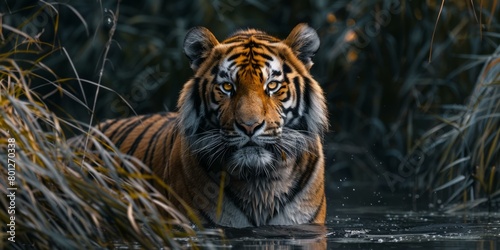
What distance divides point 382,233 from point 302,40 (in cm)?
105

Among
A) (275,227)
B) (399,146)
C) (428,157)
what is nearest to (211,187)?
(275,227)

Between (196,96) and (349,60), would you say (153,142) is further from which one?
(349,60)

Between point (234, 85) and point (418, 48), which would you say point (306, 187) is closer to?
point (234, 85)

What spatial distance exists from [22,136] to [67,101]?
21.2 feet

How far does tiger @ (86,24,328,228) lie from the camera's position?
533 centimetres

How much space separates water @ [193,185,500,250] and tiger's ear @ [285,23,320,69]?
885 mm

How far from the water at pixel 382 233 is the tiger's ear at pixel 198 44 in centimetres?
94

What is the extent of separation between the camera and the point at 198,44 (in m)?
5.78

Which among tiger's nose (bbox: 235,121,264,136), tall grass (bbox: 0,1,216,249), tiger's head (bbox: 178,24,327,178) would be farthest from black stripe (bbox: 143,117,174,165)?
tall grass (bbox: 0,1,216,249)

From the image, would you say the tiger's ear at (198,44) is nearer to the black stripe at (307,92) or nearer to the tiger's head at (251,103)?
the tiger's head at (251,103)

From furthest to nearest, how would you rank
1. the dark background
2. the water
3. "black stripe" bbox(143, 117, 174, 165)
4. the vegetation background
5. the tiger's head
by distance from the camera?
the dark background, the vegetation background, "black stripe" bbox(143, 117, 174, 165), the tiger's head, the water

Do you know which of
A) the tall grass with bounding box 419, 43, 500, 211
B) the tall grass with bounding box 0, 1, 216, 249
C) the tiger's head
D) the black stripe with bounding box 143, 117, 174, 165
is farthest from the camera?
the tall grass with bounding box 419, 43, 500, 211

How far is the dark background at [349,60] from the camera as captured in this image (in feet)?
28.3

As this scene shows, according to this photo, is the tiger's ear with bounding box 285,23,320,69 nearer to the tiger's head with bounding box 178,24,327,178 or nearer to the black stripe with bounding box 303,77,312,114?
the tiger's head with bounding box 178,24,327,178
